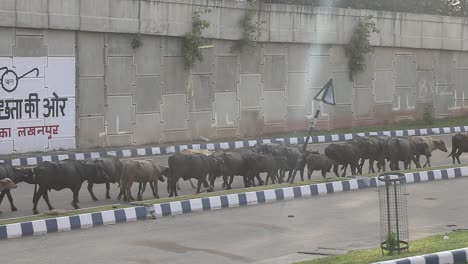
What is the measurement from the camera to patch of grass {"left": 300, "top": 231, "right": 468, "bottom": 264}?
437 inches

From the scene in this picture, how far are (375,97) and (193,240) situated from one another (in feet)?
79.7

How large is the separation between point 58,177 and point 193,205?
2.83 m

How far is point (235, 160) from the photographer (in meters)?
20.3

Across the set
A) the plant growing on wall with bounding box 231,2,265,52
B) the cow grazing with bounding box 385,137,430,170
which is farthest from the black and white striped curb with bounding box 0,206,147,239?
the plant growing on wall with bounding box 231,2,265,52

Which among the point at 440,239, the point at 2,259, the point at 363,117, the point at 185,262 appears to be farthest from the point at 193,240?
the point at 363,117

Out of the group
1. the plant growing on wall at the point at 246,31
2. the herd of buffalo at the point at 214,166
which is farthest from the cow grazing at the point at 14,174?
the plant growing on wall at the point at 246,31

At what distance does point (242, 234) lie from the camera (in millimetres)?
14375

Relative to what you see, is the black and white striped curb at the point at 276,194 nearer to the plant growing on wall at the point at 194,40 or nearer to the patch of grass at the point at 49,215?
the patch of grass at the point at 49,215

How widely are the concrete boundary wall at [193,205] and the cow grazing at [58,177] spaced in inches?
65.3

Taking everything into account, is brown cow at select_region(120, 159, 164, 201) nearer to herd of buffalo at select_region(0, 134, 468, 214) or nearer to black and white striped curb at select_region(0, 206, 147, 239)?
herd of buffalo at select_region(0, 134, 468, 214)

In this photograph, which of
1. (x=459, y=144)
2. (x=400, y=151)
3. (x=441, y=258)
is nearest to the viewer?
(x=441, y=258)

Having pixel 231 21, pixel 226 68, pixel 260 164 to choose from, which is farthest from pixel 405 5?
pixel 260 164

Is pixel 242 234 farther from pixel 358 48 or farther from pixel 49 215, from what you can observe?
pixel 358 48

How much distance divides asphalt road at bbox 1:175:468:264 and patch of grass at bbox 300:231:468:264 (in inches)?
11.7
